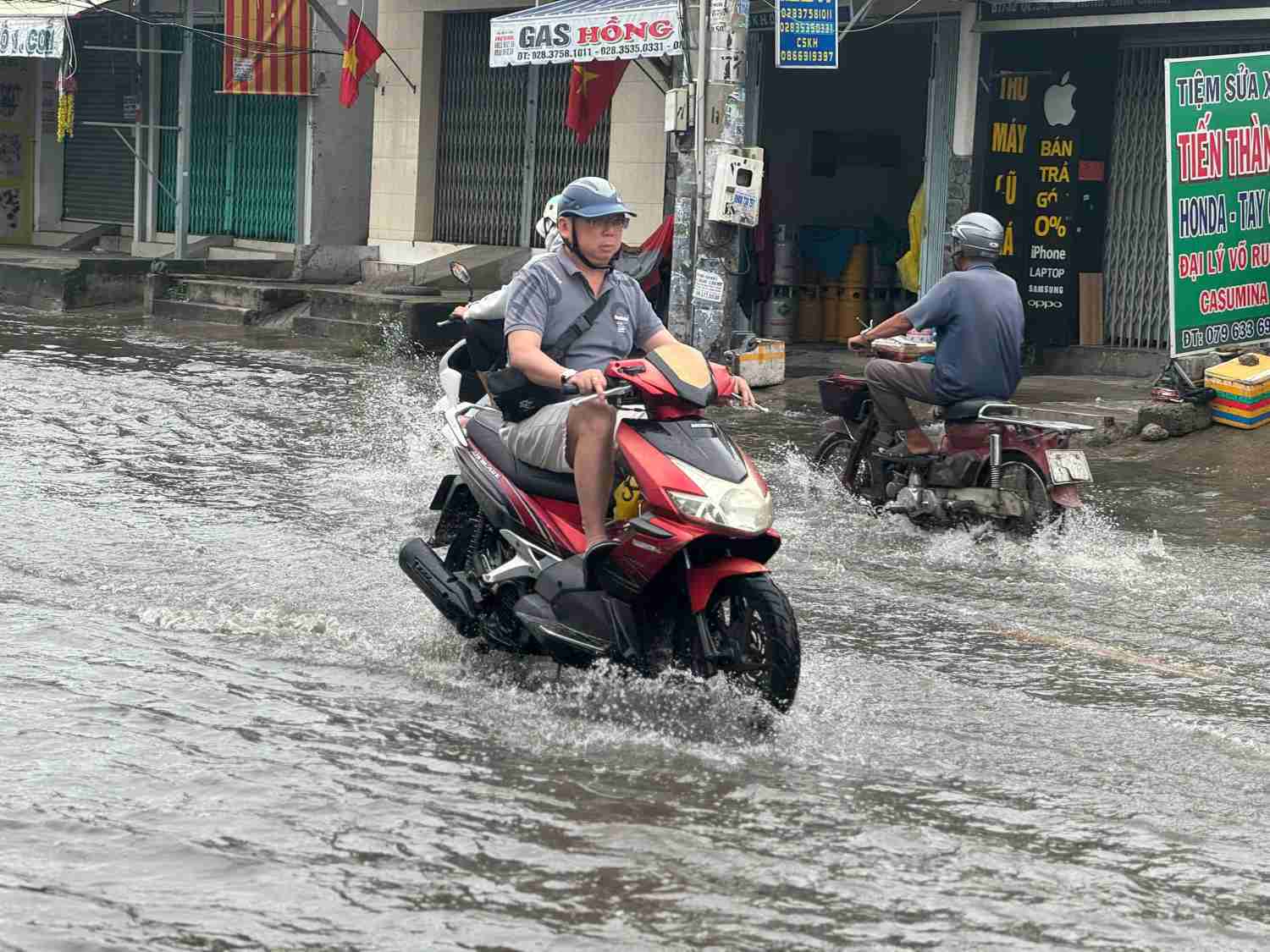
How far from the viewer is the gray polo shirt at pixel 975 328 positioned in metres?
8.87

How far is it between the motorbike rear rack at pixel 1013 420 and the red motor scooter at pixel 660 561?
10.2 ft

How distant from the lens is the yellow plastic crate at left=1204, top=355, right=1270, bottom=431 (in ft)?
37.8

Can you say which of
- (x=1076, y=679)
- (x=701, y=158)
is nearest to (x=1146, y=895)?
(x=1076, y=679)

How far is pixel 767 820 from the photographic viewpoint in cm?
462

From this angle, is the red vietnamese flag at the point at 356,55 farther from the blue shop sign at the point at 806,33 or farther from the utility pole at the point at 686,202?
the blue shop sign at the point at 806,33

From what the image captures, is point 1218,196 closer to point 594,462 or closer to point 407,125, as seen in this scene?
point 594,462

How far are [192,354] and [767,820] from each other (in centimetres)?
1254

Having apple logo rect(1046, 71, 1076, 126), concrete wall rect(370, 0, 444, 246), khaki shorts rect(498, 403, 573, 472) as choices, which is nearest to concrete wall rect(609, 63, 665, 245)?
concrete wall rect(370, 0, 444, 246)

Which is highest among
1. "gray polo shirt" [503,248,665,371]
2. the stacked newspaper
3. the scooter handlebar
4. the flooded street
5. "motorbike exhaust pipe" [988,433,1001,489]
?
"gray polo shirt" [503,248,665,371]

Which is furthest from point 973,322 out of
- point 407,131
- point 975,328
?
point 407,131

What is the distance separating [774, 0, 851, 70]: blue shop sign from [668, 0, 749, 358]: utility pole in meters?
0.42

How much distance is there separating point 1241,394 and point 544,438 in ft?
22.8

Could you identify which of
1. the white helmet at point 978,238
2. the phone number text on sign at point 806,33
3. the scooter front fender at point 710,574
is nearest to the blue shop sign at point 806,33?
the phone number text on sign at point 806,33

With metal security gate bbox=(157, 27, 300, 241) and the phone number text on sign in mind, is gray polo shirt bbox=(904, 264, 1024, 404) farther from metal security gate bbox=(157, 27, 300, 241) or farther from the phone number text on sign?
metal security gate bbox=(157, 27, 300, 241)
